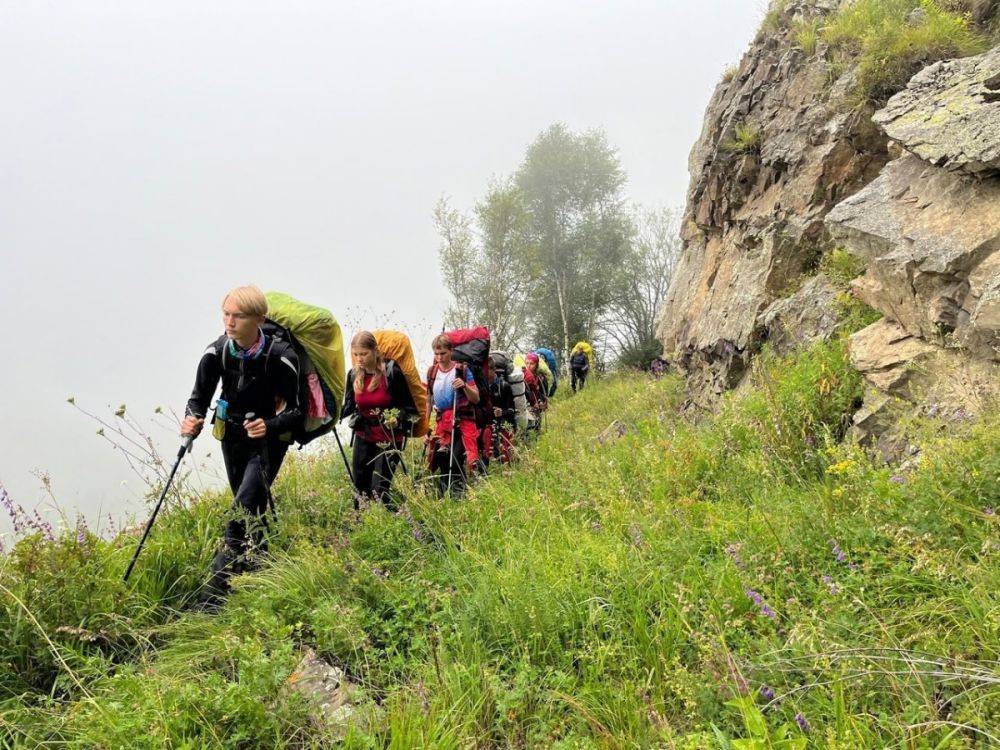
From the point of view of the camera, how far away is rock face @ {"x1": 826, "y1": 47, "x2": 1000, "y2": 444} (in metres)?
3.58

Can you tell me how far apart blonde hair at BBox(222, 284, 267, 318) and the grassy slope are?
1.80 meters

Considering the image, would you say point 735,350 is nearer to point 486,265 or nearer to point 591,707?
point 591,707

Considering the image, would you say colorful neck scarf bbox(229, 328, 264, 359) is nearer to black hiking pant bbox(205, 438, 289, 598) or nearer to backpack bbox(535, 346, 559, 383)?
black hiking pant bbox(205, 438, 289, 598)

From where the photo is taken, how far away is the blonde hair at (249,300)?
12.5 feet

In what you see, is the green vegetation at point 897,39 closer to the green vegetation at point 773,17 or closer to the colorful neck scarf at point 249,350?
the green vegetation at point 773,17

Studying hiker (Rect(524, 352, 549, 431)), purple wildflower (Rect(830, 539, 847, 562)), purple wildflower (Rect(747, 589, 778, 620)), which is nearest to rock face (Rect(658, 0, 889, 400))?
hiker (Rect(524, 352, 549, 431))

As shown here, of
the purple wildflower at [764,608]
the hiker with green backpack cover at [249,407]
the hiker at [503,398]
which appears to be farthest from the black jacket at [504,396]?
the purple wildflower at [764,608]

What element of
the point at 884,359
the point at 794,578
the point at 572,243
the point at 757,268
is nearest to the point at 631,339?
the point at 572,243

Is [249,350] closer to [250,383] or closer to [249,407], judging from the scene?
[250,383]

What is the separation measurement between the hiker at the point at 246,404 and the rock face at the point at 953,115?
5588mm

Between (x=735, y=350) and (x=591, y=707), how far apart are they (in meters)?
6.09

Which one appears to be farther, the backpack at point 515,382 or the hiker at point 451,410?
the backpack at point 515,382

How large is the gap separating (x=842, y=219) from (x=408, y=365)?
462cm

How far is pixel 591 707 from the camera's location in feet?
7.25
